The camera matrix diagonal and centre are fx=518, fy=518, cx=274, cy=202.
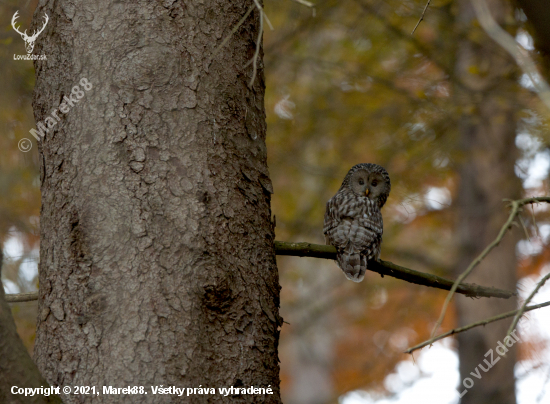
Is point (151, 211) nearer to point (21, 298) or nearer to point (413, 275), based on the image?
point (21, 298)

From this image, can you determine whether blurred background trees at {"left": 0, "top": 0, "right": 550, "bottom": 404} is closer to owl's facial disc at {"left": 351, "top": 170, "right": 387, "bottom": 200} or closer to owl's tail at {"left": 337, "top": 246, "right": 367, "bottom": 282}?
owl's facial disc at {"left": 351, "top": 170, "right": 387, "bottom": 200}

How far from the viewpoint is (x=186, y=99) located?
6.96 feet

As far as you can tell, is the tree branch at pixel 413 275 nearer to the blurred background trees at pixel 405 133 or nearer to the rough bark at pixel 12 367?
the rough bark at pixel 12 367

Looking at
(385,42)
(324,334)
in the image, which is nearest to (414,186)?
(385,42)

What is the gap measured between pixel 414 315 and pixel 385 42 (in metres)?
4.76

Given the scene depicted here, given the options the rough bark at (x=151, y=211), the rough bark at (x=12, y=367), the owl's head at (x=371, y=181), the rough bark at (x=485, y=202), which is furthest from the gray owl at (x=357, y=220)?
the rough bark at (x=12, y=367)

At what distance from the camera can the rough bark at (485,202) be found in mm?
6172

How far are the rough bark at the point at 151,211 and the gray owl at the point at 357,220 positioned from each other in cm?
151

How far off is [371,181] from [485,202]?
297 cm

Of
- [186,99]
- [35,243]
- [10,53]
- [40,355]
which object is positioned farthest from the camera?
[35,243]

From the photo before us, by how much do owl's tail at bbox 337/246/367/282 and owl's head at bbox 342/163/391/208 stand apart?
87 cm

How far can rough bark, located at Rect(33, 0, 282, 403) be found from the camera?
188 centimetres

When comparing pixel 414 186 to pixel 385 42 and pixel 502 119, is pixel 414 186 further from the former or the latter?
pixel 385 42

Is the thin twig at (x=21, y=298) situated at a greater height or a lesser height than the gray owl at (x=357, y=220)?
lesser
